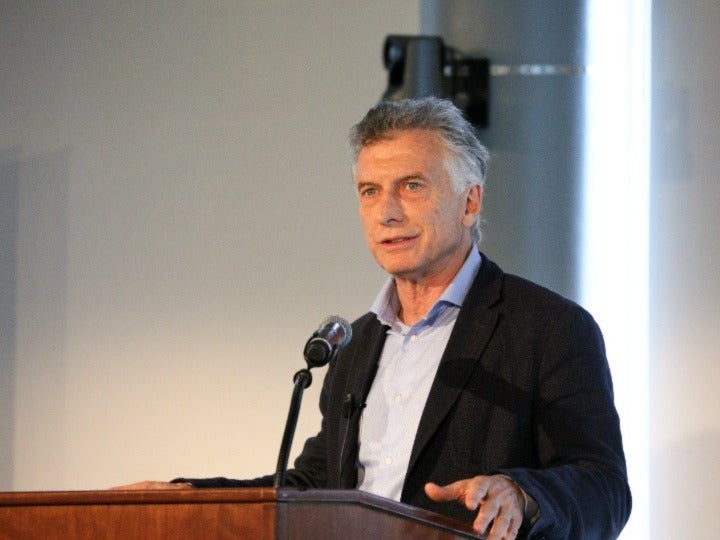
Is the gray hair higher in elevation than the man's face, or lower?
higher

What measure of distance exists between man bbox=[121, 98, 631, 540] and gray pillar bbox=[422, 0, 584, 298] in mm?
686

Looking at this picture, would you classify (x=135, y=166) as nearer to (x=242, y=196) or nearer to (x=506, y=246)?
(x=242, y=196)

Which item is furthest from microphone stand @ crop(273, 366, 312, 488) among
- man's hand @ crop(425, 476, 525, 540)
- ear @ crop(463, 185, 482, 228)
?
ear @ crop(463, 185, 482, 228)

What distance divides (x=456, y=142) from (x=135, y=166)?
212 cm

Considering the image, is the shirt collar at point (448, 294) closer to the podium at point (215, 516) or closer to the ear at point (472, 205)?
the ear at point (472, 205)

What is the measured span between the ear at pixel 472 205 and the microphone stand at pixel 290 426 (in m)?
0.93

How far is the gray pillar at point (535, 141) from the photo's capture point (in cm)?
358

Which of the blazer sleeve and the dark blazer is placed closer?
the blazer sleeve

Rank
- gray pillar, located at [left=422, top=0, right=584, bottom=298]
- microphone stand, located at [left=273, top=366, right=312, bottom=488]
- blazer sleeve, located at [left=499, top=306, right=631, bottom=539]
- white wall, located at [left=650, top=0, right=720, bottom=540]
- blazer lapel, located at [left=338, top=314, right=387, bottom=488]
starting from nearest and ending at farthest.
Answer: microphone stand, located at [left=273, top=366, right=312, bottom=488] → blazer sleeve, located at [left=499, top=306, right=631, bottom=539] → blazer lapel, located at [left=338, top=314, right=387, bottom=488] → gray pillar, located at [left=422, top=0, right=584, bottom=298] → white wall, located at [left=650, top=0, right=720, bottom=540]

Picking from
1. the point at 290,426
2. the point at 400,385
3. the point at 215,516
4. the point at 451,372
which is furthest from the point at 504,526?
the point at 400,385

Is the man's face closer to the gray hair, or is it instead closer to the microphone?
the gray hair

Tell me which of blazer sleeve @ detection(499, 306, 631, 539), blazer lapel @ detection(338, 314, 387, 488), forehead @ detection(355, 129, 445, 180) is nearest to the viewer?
blazer sleeve @ detection(499, 306, 631, 539)

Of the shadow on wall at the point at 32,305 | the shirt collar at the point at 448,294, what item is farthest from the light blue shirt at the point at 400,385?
the shadow on wall at the point at 32,305

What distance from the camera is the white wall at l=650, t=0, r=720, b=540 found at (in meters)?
3.69
